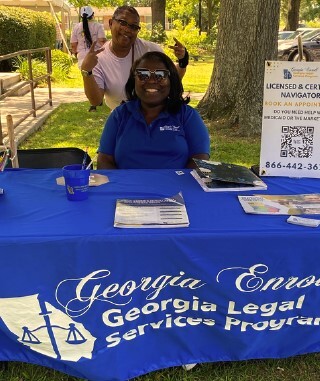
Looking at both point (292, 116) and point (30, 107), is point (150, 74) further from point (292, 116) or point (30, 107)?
point (30, 107)

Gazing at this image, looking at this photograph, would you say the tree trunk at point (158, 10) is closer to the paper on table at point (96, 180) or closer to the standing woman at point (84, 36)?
the standing woman at point (84, 36)

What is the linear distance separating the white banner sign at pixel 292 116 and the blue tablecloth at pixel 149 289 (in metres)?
0.56

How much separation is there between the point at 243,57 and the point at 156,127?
382 centimetres

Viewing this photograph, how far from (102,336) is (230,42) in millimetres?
5168

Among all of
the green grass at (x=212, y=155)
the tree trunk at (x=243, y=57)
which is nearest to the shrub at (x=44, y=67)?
the green grass at (x=212, y=155)

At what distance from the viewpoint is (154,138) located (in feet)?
8.80

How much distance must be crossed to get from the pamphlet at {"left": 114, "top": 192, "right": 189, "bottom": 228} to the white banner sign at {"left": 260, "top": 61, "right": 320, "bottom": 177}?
62cm

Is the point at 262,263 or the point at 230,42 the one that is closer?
the point at 262,263

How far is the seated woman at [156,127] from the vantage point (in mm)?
2646

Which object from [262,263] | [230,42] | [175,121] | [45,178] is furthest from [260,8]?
[262,263]

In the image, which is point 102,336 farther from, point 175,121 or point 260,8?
point 260,8

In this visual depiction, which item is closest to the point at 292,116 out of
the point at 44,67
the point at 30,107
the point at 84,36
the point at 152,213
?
the point at 152,213

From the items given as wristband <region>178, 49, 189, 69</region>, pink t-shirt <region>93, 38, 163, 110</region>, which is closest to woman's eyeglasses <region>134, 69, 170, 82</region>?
wristband <region>178, 49, 189, 69</region>

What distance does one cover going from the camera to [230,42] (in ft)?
20.1
